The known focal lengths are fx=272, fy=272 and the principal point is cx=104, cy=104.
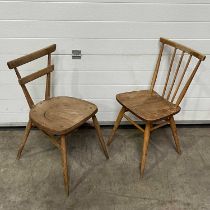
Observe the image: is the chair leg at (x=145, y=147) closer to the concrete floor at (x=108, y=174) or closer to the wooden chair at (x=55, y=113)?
the concrete floor at (x=108, y=174)

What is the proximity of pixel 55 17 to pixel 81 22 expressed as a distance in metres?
0.20

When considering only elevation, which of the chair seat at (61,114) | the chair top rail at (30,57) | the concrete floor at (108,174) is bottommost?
the concrete floor at (108,174)

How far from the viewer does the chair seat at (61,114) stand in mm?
1787

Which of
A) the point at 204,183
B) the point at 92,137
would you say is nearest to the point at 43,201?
the point at 92,137

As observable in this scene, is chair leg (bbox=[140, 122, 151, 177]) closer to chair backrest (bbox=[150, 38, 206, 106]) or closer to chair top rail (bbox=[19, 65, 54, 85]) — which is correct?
chair backrest (bbox=[150, 38, 206, 106])

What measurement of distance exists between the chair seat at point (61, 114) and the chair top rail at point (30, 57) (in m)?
0.35

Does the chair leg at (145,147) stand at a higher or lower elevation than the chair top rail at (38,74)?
lower

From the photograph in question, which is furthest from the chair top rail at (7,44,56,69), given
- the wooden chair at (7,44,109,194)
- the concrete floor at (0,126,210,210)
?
the concrete floor at (0,126,210,210)

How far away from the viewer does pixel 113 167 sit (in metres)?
2.15

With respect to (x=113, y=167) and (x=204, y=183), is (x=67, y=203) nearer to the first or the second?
(x=113, y=167)

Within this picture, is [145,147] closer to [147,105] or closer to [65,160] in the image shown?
[147,105]

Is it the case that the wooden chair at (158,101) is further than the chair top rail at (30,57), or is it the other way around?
the wooden chair at (158,101)

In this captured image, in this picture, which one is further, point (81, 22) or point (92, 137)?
point (92, 137)

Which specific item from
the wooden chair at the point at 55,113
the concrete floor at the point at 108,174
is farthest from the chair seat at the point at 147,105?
the concrete floor at the point at 108,174
